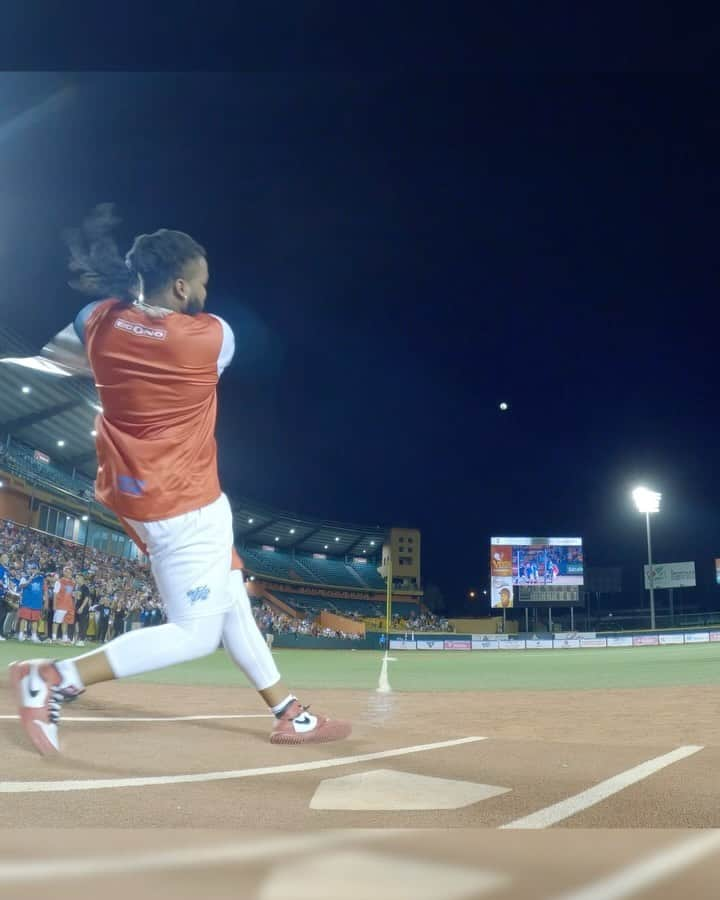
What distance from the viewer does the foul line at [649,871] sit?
130cm

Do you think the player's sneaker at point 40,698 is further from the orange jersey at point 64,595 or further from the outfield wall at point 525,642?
the outfield wall at point 525,642

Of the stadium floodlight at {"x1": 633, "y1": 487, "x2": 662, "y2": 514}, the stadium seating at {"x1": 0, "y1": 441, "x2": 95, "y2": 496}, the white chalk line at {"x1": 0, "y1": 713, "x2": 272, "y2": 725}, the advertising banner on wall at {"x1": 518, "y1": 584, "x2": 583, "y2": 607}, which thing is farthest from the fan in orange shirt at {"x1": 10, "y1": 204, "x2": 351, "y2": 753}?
the advertising banner on wall at {"x1": 518, "y1": 584, "x2": 583, "y2": 607}

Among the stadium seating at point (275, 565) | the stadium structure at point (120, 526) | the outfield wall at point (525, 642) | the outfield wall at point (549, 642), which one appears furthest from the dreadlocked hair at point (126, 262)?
the outfield wall at point (549, 642)

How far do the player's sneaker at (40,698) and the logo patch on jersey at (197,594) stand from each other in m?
0.59

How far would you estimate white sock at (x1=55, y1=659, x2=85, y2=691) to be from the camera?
263 centimetres

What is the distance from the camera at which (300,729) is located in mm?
3150

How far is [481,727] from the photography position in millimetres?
4238

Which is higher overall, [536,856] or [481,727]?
[536,856]

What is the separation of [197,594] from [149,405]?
0.95 meters

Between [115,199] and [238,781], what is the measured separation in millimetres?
6878

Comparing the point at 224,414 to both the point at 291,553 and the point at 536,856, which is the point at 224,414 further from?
the point at 291,553

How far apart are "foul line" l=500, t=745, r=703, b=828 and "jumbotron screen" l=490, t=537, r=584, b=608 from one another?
120 ft

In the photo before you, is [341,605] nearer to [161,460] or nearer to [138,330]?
[161,460]

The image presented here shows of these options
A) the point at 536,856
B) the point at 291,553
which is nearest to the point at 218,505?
the point at 536,856
